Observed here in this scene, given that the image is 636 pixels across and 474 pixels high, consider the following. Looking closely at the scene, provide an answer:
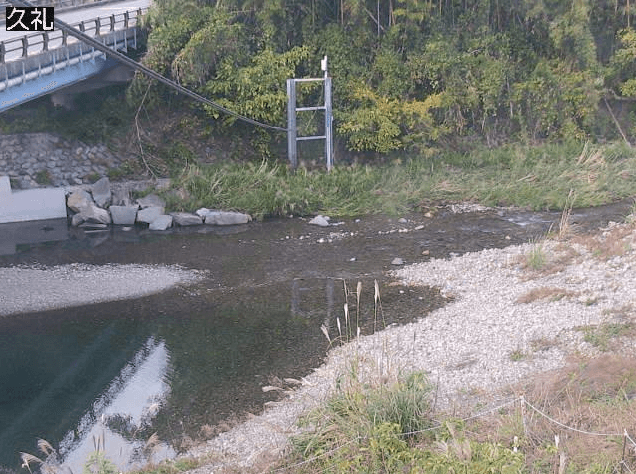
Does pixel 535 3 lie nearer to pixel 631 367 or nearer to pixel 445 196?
pixel 445 196

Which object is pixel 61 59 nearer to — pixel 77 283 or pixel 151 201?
pixel 151 201

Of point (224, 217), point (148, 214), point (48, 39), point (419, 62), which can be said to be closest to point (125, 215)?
point (148, 214)

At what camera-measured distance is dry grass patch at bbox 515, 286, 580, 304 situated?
13.2 m

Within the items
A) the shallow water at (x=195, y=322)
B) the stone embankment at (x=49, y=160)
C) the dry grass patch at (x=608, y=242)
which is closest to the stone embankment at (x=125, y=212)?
the shallow water at (x=195, y=322)

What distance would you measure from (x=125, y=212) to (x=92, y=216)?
32.3 inches

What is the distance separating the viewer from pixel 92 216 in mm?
20953

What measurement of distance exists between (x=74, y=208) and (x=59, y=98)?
3868 mm

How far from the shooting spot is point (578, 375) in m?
9.60

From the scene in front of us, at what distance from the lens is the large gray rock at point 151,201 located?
21484 millimetres

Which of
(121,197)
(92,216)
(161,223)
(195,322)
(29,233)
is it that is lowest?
(195,322)

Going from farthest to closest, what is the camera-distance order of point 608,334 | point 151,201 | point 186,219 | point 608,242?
point 151,201, point 186,219, point 608,242, point 608,334

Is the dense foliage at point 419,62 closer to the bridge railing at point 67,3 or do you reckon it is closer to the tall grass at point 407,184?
the tall grass at point 407,184

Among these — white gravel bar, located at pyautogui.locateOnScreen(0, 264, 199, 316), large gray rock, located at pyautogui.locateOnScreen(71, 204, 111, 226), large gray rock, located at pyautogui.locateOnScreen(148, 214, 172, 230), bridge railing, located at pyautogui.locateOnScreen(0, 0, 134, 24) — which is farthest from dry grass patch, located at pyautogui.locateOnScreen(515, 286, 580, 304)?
bridge railing, located at pyautogui.locateOnScreen(0, 0, 134, 24)

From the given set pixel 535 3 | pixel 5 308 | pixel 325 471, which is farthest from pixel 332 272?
pixel 535 3
